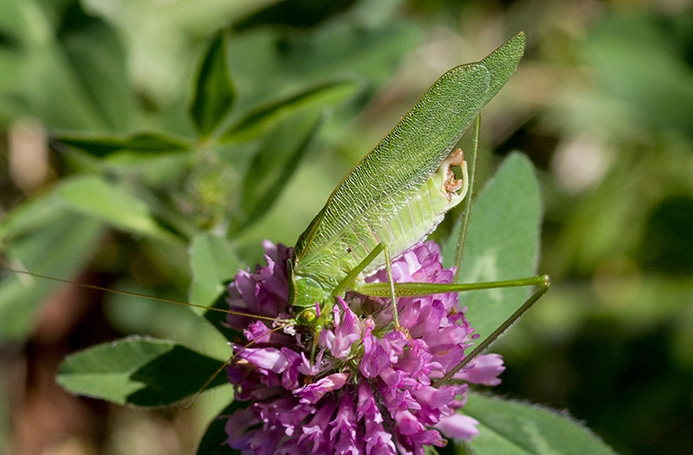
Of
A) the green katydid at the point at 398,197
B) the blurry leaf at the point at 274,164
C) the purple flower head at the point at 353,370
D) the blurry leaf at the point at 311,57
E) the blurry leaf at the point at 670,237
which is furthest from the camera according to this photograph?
the blurry leaf at the point at 670,237

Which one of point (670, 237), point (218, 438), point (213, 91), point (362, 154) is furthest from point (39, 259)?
point (670, 237)

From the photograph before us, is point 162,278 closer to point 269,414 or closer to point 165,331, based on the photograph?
point 165,331

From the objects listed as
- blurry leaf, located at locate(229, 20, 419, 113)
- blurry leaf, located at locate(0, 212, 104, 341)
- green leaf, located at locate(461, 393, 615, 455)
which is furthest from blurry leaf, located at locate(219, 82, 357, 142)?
A: green leaf, located at locate(461, 393, 615, 455)

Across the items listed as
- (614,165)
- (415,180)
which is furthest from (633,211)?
(415,180)

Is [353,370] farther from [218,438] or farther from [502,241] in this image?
[502,241]

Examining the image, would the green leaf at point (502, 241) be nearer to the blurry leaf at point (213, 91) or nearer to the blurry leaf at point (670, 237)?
the blurry leaf at point (213, 91)

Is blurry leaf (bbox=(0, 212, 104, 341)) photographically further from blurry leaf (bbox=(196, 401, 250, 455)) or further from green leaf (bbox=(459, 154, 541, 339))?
green leaf (bbox=(459, 154, 541, 339))

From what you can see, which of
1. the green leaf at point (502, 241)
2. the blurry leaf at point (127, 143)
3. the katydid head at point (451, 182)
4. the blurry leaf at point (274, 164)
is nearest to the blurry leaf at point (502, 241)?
the green leaf at point (502, 241)
